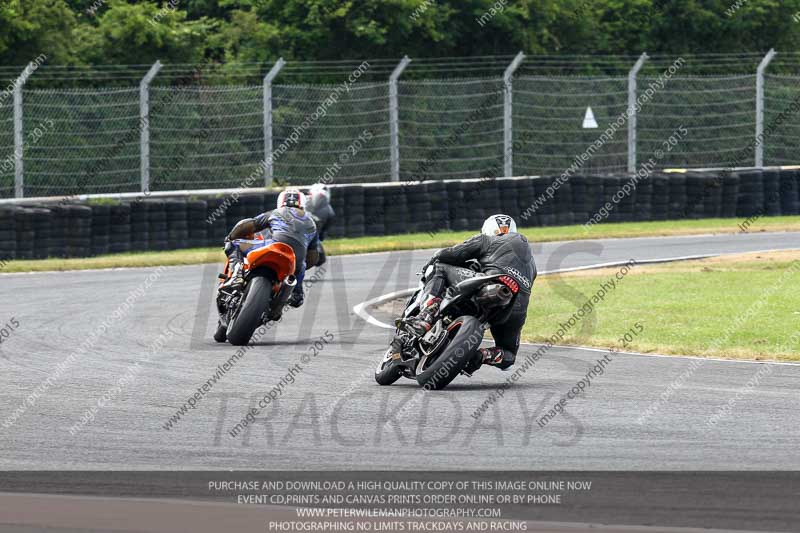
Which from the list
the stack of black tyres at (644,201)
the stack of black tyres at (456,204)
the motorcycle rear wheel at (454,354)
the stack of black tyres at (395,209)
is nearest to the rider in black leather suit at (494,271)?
the motorcycle rear wheel at (454,354)

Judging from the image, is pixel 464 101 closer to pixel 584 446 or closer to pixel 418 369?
pixel 418 369

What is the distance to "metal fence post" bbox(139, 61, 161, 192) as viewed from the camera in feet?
79.5

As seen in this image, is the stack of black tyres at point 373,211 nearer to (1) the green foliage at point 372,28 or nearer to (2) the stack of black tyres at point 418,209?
(2) the stack of black tyres at point 418,209

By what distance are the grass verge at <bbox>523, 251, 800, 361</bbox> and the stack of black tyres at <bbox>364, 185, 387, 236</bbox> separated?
6398 mm

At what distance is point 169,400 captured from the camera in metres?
9.79

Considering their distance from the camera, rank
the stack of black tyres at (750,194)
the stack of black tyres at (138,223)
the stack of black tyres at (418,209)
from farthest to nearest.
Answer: the stack of black tyres at (750,194)
the stack of black tyres at (418,209)
the stack of black tyres at (138,223)

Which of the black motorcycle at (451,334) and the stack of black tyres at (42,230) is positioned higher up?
the black motorcycle at (451,334)

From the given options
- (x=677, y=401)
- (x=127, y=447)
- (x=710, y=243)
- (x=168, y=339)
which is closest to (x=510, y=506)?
(x=127, y=447)

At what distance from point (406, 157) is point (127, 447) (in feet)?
66.3

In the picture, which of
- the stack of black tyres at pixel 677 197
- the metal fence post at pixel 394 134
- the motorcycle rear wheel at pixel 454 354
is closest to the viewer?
the motorcycle rear wheel at pixel 454 354

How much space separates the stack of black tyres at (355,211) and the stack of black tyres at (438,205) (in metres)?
1.41

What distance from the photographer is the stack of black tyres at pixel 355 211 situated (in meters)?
25.5

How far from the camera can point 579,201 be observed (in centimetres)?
2800

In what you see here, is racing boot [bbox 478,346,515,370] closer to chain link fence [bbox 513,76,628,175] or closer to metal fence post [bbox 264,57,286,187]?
metal fence post [bbox 264,57,286,187]
